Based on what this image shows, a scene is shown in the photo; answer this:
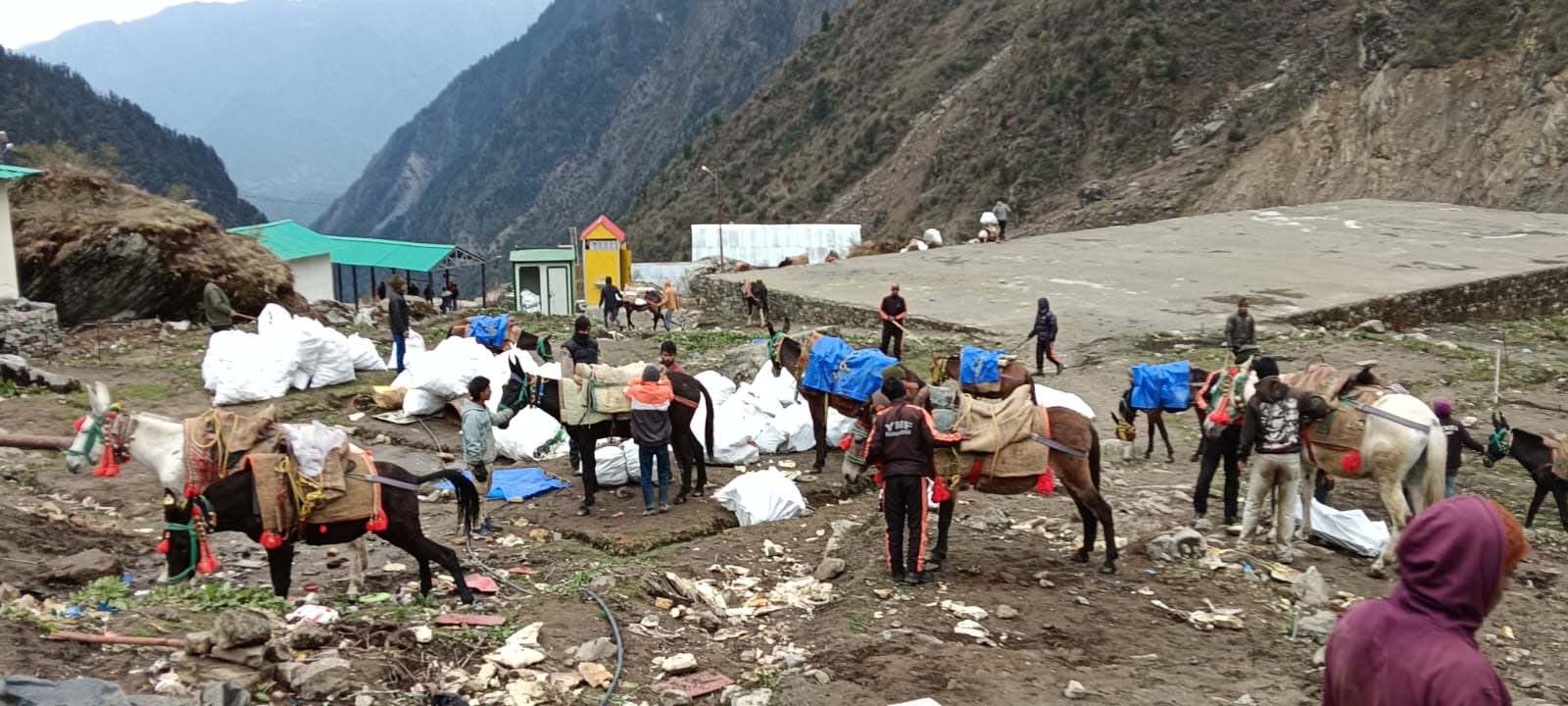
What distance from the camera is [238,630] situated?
19.4 ft

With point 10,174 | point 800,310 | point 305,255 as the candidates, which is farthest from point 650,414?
point 305,255

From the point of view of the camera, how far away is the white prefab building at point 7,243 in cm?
1891

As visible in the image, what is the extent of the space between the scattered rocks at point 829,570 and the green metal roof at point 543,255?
30.8 meters

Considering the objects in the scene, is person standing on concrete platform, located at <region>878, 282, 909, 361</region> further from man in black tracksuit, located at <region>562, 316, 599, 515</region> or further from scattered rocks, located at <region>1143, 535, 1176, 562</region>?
scattered rocks, located at <region>1143, 535, 1176, 562</region>

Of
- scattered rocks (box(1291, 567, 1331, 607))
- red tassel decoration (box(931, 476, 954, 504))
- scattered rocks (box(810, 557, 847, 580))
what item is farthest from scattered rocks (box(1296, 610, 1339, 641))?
scattered rocks (box(810, 557, 847, 580))

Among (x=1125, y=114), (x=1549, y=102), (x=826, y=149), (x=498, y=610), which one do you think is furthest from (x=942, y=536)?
(x=826, y=149)

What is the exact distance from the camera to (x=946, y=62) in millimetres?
67062

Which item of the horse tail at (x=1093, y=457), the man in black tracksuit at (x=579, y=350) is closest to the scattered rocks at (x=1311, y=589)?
the horse tail at (x=1093, y=457)

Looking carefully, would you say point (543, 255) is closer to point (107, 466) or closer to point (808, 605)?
point (107, 466)

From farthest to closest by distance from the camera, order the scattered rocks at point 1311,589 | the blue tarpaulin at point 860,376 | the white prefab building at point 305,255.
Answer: the white prefab building at point 305,255 < the blue tarpaulin at point 860,376 < the scattered rocks at point 1311,589

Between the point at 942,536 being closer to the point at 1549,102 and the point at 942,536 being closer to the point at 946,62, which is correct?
the point at 1549,102

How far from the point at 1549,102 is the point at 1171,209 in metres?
12.6

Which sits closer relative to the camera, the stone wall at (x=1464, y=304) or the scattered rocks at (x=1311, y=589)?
the scattered rocks at (x=1311, y=589)

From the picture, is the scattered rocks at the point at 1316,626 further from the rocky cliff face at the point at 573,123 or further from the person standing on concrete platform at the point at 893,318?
the rocky cliff face at the point at 573,123
